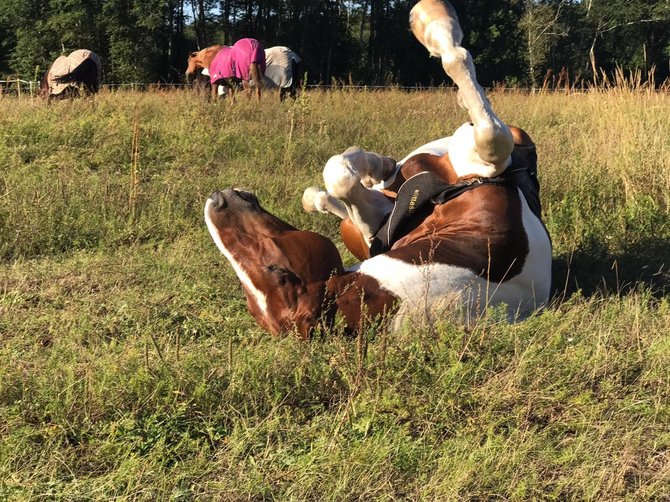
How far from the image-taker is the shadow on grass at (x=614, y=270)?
3498mm

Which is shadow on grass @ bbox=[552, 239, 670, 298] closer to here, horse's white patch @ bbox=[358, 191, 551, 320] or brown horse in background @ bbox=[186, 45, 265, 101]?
horse's white patch @ bbox=[358, 191, 551, 320]

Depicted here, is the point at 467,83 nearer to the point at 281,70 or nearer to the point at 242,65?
the point at 242,65

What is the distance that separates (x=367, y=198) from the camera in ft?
10.6

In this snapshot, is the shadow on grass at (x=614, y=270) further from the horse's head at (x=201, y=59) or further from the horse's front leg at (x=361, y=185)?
the horse's head at (x=201, y=59)

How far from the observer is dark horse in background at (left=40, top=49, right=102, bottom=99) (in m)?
10.4

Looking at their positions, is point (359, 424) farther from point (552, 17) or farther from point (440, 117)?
point (552, 17)

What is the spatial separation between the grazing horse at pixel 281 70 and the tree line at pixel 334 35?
15299 mm

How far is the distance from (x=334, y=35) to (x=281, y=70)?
25860mm

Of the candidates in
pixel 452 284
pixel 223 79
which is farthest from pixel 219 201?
pixel 223 79

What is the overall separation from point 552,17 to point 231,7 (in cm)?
2165

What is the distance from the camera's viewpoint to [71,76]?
10633 mm

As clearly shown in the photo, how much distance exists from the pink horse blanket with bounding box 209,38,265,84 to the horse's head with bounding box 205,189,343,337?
9371 millimetres

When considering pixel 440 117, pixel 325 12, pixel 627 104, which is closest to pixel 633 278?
pixel 627 104

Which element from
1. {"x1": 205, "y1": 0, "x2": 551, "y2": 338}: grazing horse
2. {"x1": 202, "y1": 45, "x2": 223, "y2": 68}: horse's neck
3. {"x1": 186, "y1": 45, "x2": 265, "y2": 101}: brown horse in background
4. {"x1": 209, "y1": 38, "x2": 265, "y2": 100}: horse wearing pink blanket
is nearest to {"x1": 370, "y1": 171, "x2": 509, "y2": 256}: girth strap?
{"x1": 205, "y1": 0, "x2": 551, "y2": 338}: grazing horse
